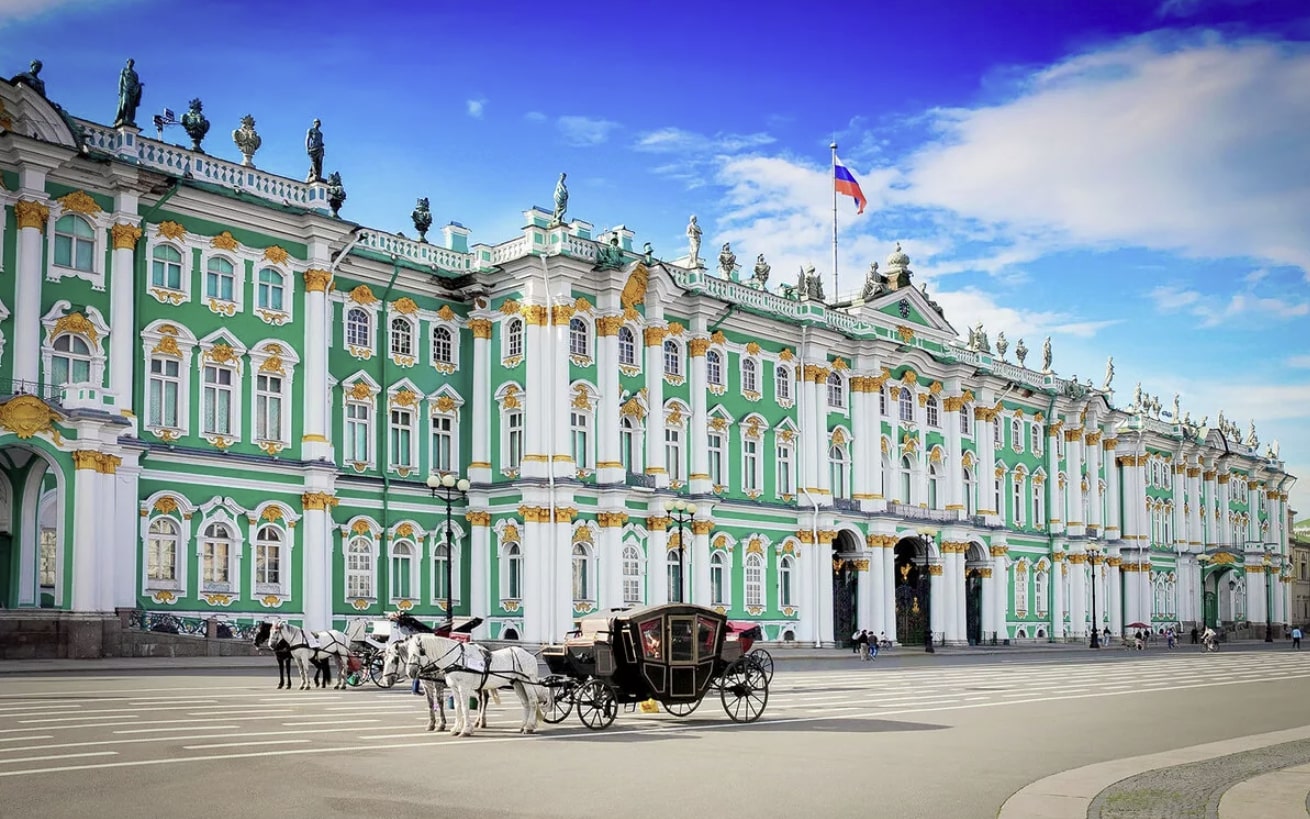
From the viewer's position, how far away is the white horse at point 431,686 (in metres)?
21.2

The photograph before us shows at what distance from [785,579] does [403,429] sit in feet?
65.5

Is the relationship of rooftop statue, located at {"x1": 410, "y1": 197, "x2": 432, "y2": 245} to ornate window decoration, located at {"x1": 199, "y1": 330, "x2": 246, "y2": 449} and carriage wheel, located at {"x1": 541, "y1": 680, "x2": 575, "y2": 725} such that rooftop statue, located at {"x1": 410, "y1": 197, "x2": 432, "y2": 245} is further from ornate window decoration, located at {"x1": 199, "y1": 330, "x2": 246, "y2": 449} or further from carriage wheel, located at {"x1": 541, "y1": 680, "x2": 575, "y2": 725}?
carriage wheel, located at {"x1": 541, "y1": 680, "x2": 575, "y2": 725}

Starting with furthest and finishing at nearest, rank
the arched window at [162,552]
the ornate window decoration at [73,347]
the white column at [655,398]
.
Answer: the white column at [655,398]
the arched window at [162,552]
the ornate window decoration at [73,347]

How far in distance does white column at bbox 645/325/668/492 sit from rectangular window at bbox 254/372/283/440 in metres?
15.4

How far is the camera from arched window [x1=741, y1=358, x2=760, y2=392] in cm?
5956

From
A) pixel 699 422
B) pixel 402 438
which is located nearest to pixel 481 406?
pixel 402 438

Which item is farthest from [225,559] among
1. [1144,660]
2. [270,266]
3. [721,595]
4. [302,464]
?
[1144,660]

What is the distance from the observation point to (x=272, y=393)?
4491 centimetres

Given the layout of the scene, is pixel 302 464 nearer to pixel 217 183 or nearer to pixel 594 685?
pixel 217 183

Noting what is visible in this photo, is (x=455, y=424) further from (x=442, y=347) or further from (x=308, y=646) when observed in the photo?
(x=308, y=646)

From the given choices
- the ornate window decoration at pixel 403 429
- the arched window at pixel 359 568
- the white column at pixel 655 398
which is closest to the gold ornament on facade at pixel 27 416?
the arched window at pixel 359 568

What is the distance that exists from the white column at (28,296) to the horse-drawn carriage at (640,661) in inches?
860

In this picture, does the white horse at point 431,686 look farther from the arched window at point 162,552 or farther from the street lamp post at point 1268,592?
the street lamp post at point 1268,592

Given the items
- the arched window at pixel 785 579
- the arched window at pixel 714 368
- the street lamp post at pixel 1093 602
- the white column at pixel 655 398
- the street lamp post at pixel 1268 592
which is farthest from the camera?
the street lamp post at pixel 1268 592
